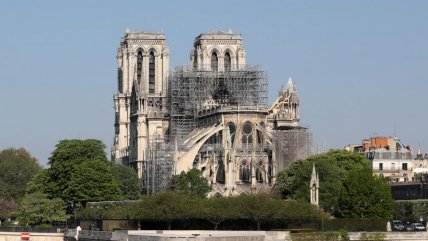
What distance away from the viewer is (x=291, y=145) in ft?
470

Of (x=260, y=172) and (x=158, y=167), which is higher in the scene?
(x=158, y=167)

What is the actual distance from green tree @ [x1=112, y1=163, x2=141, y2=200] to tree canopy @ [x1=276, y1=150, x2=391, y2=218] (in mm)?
18681

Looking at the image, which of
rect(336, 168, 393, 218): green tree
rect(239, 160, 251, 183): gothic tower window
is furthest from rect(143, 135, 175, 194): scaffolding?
rect(336, 168, 393, 218): green tree

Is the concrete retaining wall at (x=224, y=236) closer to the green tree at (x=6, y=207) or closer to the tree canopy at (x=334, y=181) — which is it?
the tree canopy at (x=334, y=181)

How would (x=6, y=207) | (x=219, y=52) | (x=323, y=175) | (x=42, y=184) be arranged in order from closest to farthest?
(x=323, y=175)
(x=42, y=184)
(x=6, y=207)
(x=219, y=52)

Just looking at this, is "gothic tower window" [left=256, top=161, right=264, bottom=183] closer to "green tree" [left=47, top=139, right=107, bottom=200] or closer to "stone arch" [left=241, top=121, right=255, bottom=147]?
"stone arch" [left=241, top=121, right=255, bottom=147]

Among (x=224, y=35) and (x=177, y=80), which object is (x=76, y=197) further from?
(x=224, y=35)

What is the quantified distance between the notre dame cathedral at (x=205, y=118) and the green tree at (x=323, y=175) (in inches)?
281

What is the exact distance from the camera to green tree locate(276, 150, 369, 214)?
11481 cm

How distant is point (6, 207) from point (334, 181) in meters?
33.9

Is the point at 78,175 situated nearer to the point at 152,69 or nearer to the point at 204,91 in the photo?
the point at 204,91

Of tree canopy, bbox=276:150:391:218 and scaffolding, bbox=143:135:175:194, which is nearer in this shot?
tree canopy, bbox=276:150:391:218

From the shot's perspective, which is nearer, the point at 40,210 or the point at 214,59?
the point at 40,210

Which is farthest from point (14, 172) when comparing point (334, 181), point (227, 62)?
point (334, 181)
